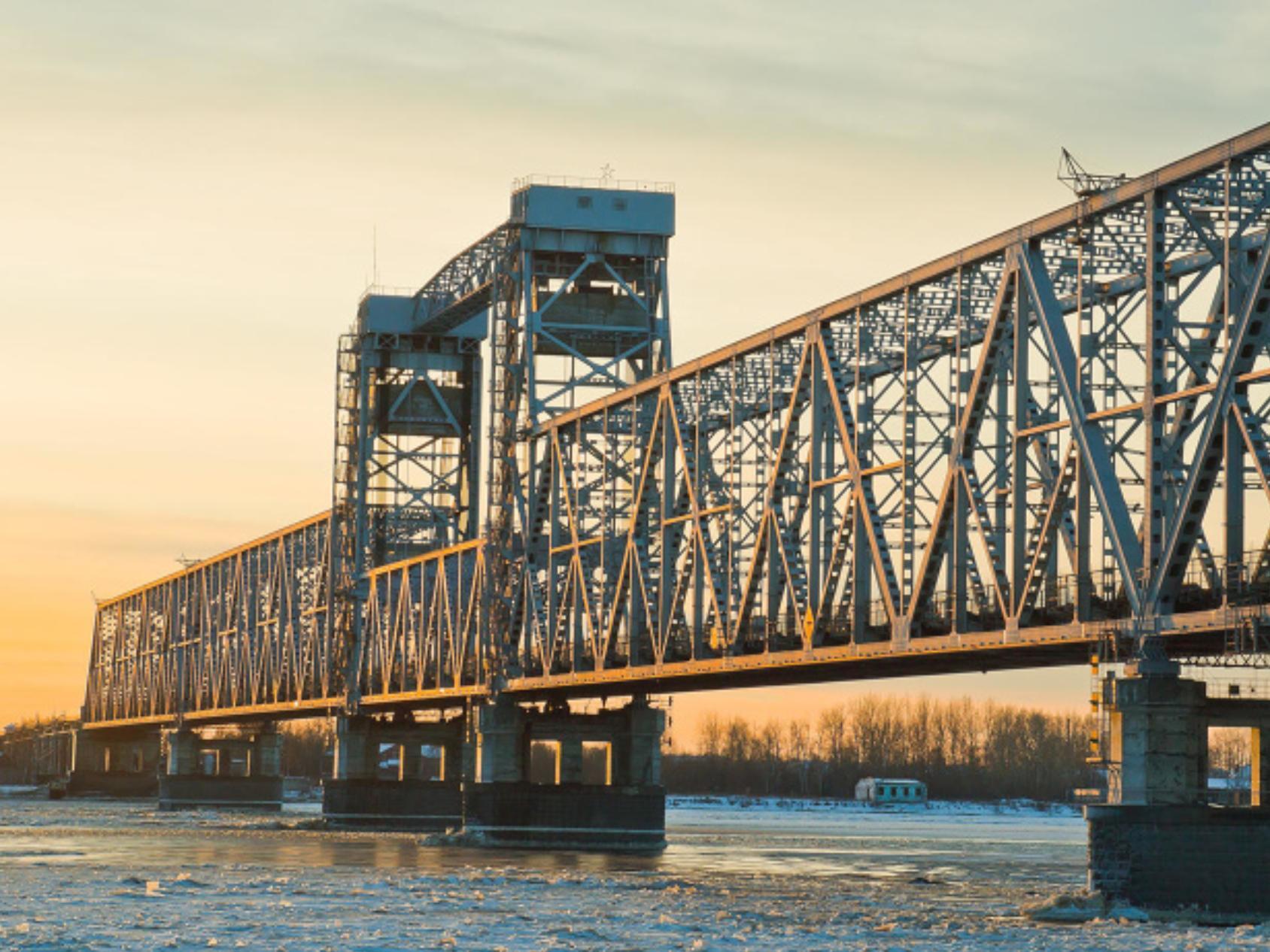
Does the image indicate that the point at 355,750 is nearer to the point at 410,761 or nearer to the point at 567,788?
the point at 410,761

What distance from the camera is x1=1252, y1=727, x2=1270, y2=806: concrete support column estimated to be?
189ft

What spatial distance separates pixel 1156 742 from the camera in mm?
54688

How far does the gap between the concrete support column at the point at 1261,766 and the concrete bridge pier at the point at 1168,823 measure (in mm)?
2234

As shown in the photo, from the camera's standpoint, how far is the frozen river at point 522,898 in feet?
164

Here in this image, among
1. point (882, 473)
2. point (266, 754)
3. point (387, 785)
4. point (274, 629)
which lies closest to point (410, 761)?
point (387, 785)

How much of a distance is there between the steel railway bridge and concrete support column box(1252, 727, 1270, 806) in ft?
11.0

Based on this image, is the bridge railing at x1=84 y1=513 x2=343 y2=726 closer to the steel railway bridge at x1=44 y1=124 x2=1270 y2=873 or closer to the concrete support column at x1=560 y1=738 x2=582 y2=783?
the steel railway bridge at x1=44 y1=124 x2=1270 y2=873

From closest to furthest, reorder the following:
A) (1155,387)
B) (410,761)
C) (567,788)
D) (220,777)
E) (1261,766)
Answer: (1155,387) → (1261,766) → (567,788) → (410,761) → (220,777)

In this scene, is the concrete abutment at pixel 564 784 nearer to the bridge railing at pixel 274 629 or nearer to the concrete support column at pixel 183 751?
the bridge railing at pixel 274 629

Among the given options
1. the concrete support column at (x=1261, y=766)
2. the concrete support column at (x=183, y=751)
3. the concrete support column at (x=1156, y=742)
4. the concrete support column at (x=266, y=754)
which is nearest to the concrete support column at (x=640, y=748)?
the concrete support column at (x=1261, y=766)

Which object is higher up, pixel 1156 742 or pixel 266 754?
pixel 266 754

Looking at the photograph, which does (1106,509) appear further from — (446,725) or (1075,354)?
(446,725)

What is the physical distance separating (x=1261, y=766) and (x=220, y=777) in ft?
462

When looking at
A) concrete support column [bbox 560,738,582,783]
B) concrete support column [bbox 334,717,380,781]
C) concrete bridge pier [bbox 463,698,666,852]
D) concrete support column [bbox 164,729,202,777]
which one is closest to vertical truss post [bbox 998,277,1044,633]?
concrete bridge pier [bbox 463,698,666,852]
